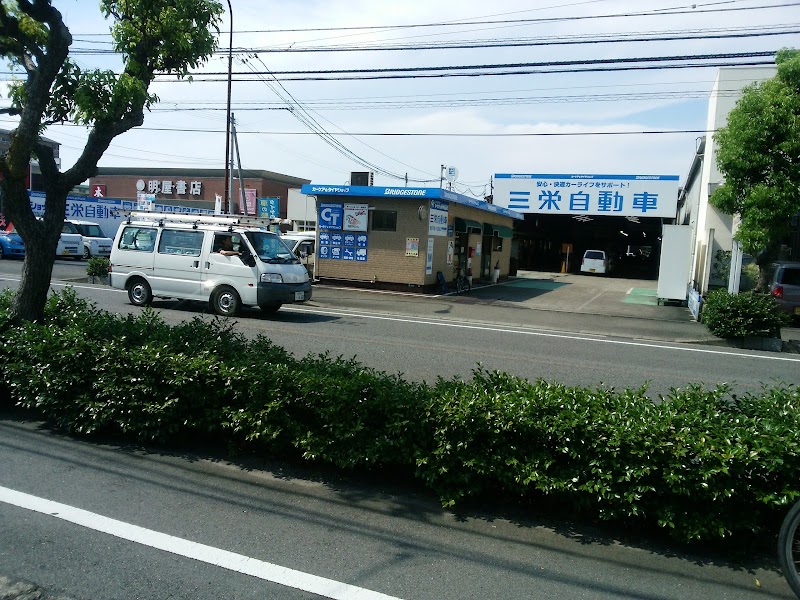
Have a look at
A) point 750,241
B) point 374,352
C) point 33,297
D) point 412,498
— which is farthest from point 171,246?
point 750,241

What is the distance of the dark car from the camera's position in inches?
724

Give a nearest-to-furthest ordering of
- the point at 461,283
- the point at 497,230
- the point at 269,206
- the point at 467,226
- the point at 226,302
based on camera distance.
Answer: the point at 226,302 → the point at 461,283 → the point at 467,226 → the point at 497,230 → the point at 269,206

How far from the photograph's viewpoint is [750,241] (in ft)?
55.9

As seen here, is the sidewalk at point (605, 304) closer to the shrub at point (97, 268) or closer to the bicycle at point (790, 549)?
the bicycle at point (790, 549)

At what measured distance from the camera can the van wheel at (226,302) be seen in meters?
14.7

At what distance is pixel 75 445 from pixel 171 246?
10.0 metres

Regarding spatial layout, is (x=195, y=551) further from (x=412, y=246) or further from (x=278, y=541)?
(x=412, y=246)

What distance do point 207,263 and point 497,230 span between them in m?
19.1

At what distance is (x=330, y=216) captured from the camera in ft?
78.4

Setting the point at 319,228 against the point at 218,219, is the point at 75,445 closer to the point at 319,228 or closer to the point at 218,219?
the point at 218,219

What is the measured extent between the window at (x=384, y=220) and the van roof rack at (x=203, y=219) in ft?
26.7

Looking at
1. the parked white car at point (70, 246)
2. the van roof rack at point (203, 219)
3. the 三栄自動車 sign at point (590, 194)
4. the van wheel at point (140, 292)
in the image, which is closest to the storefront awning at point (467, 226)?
the van roof rack at point (203, 219)

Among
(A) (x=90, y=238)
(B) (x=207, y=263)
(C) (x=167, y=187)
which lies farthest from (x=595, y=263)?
(C) (x=167, y=187)

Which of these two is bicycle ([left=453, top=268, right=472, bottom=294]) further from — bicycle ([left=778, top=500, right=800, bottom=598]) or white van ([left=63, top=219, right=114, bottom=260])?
bicycle ([left=778, top=500, right=800, bottom=598])
